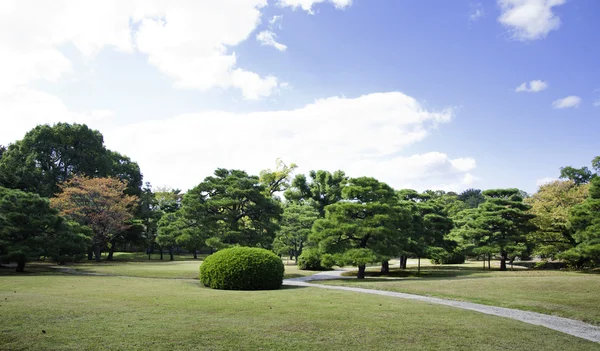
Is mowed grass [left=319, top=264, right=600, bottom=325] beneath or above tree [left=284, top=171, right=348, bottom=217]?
beneath

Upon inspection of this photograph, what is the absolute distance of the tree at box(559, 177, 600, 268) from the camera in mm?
24328

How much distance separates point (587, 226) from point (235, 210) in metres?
24.7

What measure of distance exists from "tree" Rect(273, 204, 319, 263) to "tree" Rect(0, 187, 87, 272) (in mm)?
18556

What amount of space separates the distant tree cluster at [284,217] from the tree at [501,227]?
82mm

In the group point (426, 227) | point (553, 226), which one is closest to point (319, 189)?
point (426, 227)

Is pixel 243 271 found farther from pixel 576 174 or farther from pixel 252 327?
pixel 576 174

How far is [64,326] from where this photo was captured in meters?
6.99

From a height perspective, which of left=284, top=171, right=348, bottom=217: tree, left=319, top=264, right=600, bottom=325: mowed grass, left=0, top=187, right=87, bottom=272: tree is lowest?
left=319, top=264, right=600, bottom=325: mowed grass

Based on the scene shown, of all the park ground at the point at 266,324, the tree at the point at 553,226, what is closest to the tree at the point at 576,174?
the tree at the point at 553,226

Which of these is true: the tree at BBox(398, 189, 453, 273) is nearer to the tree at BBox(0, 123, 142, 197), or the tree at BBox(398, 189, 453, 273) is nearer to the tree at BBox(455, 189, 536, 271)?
the tree at BBox(455, 189, 536, 271)

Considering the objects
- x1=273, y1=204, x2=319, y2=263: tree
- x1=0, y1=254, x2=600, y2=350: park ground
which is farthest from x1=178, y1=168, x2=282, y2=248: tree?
x1=0, y1=254, x2=600, y2=350: park ground

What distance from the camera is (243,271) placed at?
1619 centimetres

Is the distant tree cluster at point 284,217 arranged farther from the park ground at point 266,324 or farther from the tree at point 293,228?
the park ground at point 266,324

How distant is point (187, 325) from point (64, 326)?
7.16 feet
